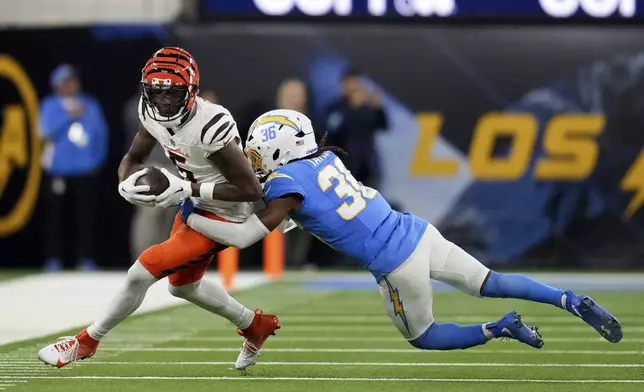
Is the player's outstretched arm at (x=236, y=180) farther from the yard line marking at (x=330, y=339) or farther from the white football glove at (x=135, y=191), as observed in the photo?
the yard line marking at (x=330, y=339)

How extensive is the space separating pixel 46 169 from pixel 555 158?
5158mm

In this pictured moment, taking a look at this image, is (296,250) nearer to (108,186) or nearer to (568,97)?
(108,186)

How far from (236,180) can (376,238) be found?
63cm

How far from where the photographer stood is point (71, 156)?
13336 millimetres

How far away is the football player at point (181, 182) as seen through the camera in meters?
5.39

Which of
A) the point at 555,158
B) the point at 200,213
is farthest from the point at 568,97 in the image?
the point at 200,213

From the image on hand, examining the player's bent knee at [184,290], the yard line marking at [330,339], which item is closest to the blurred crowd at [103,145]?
the yard line marking at [330,339]

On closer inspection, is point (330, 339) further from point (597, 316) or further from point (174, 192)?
point (597, 316)

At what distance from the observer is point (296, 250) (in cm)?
1341

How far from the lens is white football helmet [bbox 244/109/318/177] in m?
5.50

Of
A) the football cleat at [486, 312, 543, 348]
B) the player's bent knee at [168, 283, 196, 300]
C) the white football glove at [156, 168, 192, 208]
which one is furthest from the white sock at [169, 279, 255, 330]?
the football cleat at [486, 312, 543, 348]

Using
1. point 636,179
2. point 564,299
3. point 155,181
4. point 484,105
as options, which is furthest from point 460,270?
point 636,179

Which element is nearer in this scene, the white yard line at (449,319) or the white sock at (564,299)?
the white sock at (564,299)

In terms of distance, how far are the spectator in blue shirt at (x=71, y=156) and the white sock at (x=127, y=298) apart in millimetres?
7939
